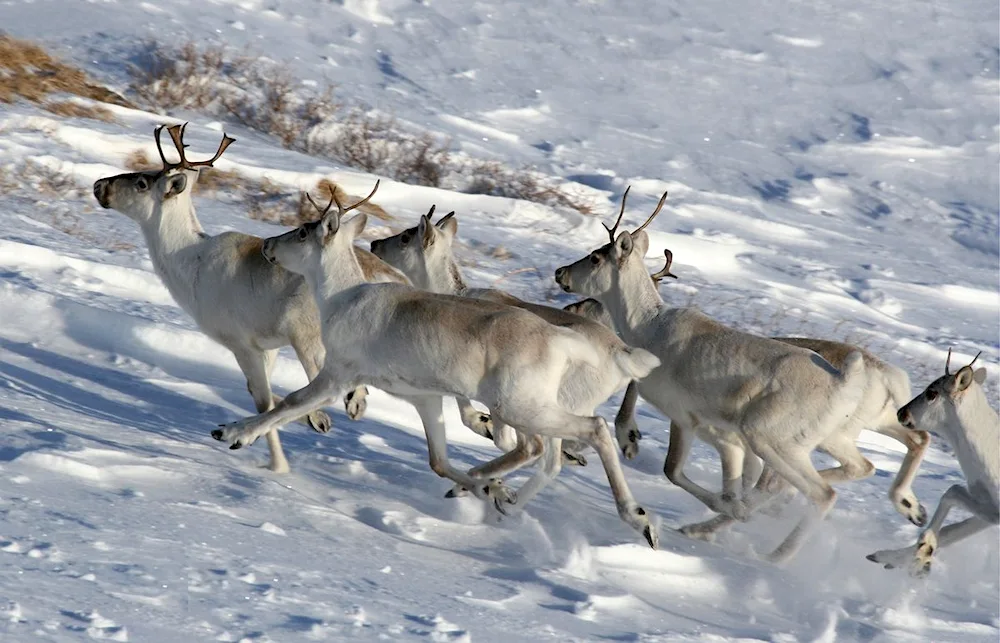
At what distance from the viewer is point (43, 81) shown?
15.3m

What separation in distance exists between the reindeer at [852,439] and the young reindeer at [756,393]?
0.50 ft

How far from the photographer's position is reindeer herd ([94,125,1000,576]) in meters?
6.30

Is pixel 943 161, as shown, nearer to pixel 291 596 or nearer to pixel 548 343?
pixel 548 343

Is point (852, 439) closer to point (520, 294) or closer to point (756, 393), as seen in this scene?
point (756, 393)

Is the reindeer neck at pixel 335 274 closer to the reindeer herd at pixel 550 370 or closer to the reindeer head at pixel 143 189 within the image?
the reindeer herd at pixel 550 370

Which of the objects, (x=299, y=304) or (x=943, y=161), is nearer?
(x=299, y=304)

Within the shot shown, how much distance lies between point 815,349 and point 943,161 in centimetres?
1545

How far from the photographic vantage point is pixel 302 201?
42.3 ft

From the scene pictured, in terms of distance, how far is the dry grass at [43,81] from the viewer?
14.6 m

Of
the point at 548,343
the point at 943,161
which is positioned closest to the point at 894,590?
the point at 548,343

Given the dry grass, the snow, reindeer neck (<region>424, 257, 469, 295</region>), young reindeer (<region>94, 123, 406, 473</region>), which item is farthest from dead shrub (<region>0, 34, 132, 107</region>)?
reindeer neck (<region>424, 257, 469, 295</region>)

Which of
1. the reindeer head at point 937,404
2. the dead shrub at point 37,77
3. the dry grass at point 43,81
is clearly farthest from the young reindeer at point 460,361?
the dead shrub at point 37,77

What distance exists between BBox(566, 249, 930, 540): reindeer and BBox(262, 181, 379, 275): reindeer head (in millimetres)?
1917

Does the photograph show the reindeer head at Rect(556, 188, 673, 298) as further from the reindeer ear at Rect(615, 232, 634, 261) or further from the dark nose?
the dark nose
